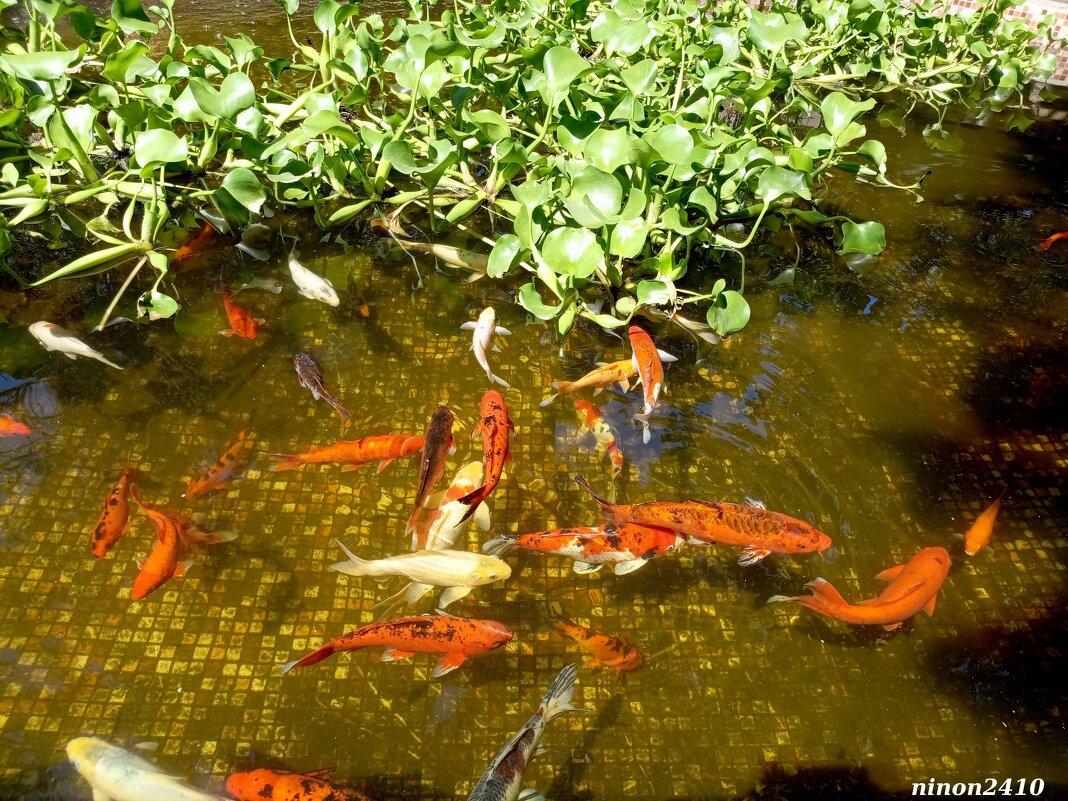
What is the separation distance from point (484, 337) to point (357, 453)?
724 millimetres

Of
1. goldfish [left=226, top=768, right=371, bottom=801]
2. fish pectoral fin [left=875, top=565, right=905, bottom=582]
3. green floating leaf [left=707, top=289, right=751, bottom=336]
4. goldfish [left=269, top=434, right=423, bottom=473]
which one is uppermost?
green floating leaf [left=707, top=289, right=751, bottom=336]

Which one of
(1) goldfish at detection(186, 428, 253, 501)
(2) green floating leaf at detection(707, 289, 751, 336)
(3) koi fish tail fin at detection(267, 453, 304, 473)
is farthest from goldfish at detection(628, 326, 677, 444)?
(1) goldfish at detection(186, 428, 253, 501)

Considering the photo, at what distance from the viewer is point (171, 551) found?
2080 millimetres

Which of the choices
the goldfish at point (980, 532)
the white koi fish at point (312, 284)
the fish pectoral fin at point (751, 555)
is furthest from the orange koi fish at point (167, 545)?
the goldfish at point (980, 532)

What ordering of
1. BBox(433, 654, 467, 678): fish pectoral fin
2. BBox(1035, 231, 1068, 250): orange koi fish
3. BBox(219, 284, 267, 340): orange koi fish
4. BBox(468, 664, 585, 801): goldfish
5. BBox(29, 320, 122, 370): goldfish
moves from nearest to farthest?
BBox(468, 664, 585, 801): goldfish → BBox(433, 654, 467, 678): fish pectoral fin → BBox(29, 320, 122, 370): goldfish → BBox(219, 284, 267, 340): orange koi fish → BBox(1035, 231, 1068, 250): orange koi fish

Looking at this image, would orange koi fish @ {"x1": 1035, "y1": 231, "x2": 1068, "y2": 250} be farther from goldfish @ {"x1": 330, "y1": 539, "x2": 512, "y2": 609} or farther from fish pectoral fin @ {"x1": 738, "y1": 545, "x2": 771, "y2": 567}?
goldfish @ {"x1": 330, "y1": 539, "x2": 512, "y2": 609}

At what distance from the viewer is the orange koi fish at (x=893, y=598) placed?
213 cm

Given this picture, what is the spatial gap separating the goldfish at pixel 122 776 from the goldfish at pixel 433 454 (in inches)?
34.8

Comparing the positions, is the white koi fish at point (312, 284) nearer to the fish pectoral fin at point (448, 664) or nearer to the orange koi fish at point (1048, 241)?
the fish pectoral fin at point (448, 664)

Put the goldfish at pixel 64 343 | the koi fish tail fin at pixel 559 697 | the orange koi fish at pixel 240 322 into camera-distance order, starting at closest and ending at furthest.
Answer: the koi fish tail fin at pixel 559 697, the goldfish at pixel 64 343, the orange koi fish at pixel 240 322

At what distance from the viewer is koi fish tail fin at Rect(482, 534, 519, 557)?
2.23 metres

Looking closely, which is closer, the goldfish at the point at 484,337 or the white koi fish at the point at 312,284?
the goldfish at the point at 484,337

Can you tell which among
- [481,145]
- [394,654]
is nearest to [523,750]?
[394,654]

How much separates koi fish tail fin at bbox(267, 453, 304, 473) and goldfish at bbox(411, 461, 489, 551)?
1.58 ft
